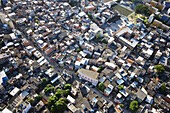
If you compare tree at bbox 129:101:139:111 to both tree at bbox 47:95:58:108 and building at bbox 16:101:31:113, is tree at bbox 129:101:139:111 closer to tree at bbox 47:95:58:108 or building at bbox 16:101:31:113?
tree at bbox 47:95:58:108

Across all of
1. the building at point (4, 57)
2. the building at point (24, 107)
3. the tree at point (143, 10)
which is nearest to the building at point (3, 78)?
the building at point (4, 57)

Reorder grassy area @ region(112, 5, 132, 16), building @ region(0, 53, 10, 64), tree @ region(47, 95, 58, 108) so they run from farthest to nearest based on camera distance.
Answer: grassy area @ region(112, 5, 132, 16) → building @ region(0, 53, 10, 64) → tree @ region(47, 95, 58, 108)

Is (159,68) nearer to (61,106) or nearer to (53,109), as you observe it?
(61,106)

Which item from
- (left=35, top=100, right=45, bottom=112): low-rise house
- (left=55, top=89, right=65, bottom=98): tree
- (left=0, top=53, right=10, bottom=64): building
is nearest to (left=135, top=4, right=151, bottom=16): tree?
(left=55, top=89, right=65, bottom=98): tree

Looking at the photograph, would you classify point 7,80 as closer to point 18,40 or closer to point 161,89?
point 18,40

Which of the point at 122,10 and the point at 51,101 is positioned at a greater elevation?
the point at 122,10

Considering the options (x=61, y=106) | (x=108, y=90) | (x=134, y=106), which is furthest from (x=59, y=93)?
(x=134, y=106)
